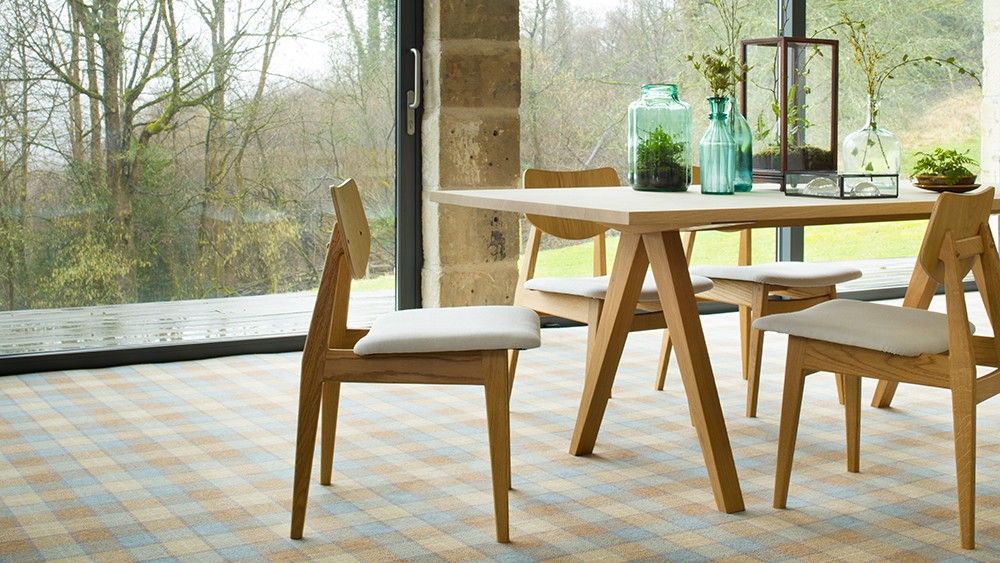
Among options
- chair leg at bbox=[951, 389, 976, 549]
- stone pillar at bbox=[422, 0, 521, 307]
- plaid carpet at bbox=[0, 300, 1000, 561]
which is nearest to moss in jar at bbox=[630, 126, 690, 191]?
plaid carpet at bbox=[0, 300, 1000, 561]

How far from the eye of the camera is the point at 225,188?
14.4 feet

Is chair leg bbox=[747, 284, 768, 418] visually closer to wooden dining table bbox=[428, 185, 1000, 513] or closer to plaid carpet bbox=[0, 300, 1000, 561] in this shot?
plaid carpet bbox=[0, 300, 1000, 561]

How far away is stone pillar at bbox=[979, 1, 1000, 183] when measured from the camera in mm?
5852

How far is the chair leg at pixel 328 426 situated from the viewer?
2.71 m

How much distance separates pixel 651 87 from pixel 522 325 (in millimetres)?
857

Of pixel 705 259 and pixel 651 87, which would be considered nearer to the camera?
pixel 651 87

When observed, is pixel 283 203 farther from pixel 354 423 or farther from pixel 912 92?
pixel 912 92

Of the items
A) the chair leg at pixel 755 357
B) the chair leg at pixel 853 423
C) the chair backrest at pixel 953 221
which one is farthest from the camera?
the chair leg at pixel 755 357

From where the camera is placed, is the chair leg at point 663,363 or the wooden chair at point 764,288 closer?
the wooden chair at point 764,288

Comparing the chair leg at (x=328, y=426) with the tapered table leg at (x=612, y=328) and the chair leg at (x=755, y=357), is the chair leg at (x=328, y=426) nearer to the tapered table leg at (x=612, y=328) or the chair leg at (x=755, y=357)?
the tapered table leg at (x=612, y=328)

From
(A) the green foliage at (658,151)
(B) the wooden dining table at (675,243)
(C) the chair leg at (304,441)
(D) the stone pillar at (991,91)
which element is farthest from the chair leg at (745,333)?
(D) the stone pillar at (991,91)

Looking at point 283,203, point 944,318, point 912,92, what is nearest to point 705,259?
point 912,92

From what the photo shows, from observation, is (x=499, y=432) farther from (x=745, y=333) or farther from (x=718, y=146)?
(x=745, y=333)

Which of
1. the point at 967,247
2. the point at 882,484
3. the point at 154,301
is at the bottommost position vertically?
the point at 882,484
